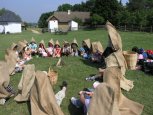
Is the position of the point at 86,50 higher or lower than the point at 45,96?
higher

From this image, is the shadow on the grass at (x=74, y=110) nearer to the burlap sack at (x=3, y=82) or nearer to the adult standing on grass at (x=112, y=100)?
the adult standing on grass at (x=112, y=100)

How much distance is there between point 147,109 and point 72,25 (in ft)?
240

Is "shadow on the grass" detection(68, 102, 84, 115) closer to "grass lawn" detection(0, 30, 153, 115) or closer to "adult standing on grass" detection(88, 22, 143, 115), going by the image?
"grass lawn" detection(0, 30, 153, 115)

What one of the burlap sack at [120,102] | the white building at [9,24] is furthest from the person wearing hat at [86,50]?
the white building at [9,24]

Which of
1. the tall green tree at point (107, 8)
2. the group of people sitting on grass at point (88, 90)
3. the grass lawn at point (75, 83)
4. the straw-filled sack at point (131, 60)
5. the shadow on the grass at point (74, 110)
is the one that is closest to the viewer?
the group of people sitting on grass at point (88, 90)

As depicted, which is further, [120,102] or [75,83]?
[75,83]

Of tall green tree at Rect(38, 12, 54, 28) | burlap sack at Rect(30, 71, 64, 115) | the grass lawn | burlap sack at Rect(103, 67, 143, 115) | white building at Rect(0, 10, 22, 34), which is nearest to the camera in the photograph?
burlap sack at Rect(103, 67, 143, 115)

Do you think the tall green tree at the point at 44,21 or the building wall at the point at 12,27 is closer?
the building wall at the point at 12,27

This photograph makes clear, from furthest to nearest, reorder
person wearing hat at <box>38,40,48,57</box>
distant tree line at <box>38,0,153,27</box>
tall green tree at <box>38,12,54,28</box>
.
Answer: tall green tree at <box>38,12,54,28</box> → distant tree line at <box>38,0,153,27</box> → person wearing hat at <box>38,40,48,57</box>

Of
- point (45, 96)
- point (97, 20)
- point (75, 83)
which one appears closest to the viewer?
point (45, 96)

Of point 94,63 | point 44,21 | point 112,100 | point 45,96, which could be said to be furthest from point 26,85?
point 44,21

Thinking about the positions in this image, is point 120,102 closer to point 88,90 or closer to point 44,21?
point 88,90

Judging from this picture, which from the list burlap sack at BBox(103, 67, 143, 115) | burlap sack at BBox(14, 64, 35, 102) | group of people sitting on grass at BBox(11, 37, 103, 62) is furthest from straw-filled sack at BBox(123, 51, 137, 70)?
burlap sack at BBox(103, 67, 143, 115)

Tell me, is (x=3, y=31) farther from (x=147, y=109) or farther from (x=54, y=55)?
(x=147, y=109)
